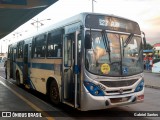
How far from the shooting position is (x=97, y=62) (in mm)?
8461

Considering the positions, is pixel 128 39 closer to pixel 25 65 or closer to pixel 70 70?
pixel 70 70

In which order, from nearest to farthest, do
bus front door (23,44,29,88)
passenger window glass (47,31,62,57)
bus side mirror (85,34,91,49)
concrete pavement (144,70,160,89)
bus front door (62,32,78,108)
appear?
bus side mirror (85,34,91,49) < bus front door (62,32,78,108) < passenger window glass (47,31,62,57) < bus front door (23,44,29,88) < concrete pavement (144,70,160,89)

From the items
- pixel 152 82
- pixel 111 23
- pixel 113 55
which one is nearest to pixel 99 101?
pixel 113 55

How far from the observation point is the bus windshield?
27.7 ft

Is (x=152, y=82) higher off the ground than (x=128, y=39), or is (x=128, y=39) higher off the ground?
(x=128, y=39)

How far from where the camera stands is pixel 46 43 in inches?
456

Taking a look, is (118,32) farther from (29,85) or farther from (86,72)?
(29,85)

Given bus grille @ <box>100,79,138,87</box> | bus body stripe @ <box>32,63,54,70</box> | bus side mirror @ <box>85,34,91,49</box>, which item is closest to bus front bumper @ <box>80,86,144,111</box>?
bus grille @ <box>100,79,138,87</box>

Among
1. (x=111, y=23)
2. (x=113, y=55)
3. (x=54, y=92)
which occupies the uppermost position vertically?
(x=111, y=23)

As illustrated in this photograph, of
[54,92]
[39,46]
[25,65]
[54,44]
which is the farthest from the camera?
[25,65]

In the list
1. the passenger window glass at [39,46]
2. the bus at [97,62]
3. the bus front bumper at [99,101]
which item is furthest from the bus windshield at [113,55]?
the passenger window glass at [39,46]

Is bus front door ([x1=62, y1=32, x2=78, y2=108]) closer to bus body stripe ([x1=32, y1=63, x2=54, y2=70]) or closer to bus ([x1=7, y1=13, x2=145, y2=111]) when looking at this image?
bus ([x1=7, y1=13, x2=145, y2=111])

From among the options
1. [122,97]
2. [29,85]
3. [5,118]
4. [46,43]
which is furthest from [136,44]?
[29,85]

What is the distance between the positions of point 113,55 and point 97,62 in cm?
59
